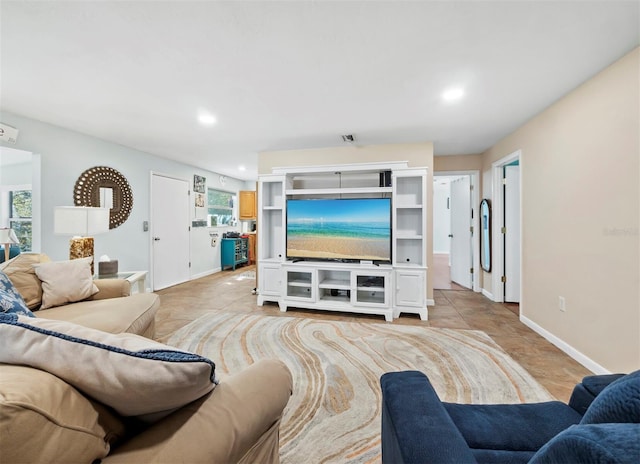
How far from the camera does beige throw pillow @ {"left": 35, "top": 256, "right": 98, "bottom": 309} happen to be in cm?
207

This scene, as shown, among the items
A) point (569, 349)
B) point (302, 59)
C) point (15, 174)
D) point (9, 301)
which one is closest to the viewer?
point (9, 301)

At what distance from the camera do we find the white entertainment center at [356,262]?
338 cm

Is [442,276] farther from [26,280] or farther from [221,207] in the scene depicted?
[26,280]

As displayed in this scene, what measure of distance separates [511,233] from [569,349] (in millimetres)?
1914

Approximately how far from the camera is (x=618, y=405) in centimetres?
53

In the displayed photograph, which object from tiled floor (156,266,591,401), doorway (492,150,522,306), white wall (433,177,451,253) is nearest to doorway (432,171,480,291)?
tiled floor (156,266,591,401)

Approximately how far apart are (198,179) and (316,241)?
137 inches

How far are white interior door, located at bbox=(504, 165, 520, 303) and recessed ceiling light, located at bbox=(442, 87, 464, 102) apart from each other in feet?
6.88

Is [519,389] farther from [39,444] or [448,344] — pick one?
[39,444]

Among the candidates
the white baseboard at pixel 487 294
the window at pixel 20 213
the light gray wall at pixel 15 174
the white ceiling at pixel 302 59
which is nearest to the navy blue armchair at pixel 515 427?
the white ceiling at pixel 302 59

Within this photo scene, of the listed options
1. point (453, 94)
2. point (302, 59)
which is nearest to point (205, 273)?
point (302, 59)

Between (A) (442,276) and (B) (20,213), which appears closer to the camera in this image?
(B) (20,213)

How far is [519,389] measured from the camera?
72.7 inches

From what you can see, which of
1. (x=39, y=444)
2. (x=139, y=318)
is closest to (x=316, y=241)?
(x=139, y=318)
